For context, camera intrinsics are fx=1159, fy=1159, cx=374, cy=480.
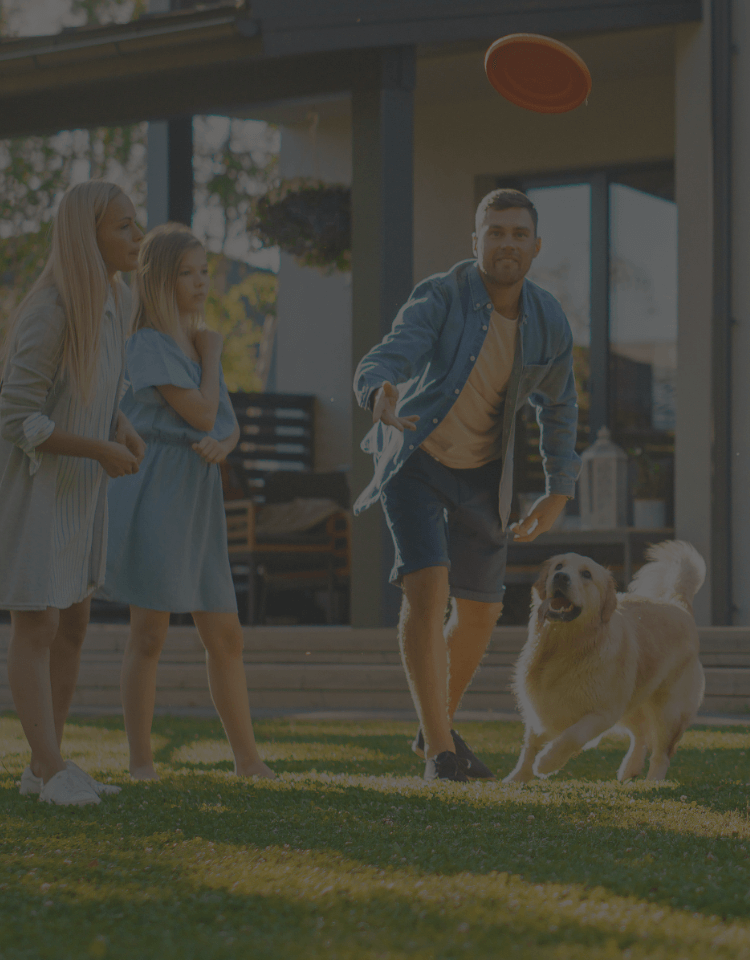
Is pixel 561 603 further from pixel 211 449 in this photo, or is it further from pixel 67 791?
pixel 67 791

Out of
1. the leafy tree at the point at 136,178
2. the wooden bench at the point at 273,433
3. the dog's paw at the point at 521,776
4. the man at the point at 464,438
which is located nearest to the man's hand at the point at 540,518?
the man at the point at 464,438

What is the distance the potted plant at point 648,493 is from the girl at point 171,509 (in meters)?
5.23

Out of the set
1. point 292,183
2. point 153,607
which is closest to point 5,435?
point 153,607

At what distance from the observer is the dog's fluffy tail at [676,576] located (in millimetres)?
4566

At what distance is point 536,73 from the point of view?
481 cm

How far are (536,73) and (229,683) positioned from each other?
9.20 feet

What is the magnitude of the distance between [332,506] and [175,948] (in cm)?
717

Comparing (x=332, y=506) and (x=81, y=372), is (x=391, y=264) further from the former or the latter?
(x=81, y=372)

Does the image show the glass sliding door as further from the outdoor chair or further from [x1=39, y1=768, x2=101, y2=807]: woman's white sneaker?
[x1=39, y1=768, x2=101, y2=807]: woman's white sneaker

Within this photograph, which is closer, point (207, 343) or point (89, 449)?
point (89, 449)

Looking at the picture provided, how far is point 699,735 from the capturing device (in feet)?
17.0

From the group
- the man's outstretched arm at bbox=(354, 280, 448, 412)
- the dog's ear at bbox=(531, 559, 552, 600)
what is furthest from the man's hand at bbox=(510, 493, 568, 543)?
the man's outstretched arm at bbox=(354, 280, 448, 412)

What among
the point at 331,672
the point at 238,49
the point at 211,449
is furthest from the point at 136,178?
the point at 211,449

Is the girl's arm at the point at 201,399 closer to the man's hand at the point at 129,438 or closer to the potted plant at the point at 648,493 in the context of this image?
the man's hand at the point at 129,438
